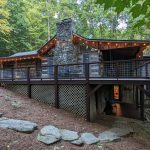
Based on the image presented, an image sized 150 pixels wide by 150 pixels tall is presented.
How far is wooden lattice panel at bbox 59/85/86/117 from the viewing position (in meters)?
12.7

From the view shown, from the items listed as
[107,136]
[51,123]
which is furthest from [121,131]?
[51,123]

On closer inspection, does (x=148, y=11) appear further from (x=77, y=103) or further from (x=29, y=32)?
(x=29, y=32)

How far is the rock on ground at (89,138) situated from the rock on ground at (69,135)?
0.95 feet

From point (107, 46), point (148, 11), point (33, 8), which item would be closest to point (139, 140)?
point (107, 46)

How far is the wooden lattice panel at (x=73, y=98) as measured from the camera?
12698 millimetres

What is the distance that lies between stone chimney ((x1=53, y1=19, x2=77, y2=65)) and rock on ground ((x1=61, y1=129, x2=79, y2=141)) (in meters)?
8.04

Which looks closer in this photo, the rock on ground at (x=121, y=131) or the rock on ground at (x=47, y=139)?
the rock on ground at (x=47, y=139)

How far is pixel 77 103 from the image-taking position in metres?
12.9

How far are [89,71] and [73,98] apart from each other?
183 centimetres

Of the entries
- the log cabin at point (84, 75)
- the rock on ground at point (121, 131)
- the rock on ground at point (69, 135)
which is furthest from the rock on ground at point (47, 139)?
the log cabin at point (84, 75)

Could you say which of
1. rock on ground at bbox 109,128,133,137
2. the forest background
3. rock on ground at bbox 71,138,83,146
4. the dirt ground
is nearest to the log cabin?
the dirt ground

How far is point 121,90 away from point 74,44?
5.61 m

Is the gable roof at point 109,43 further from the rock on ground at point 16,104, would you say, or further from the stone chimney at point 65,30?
the rock on ground at point 16,104

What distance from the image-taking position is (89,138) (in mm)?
9469
